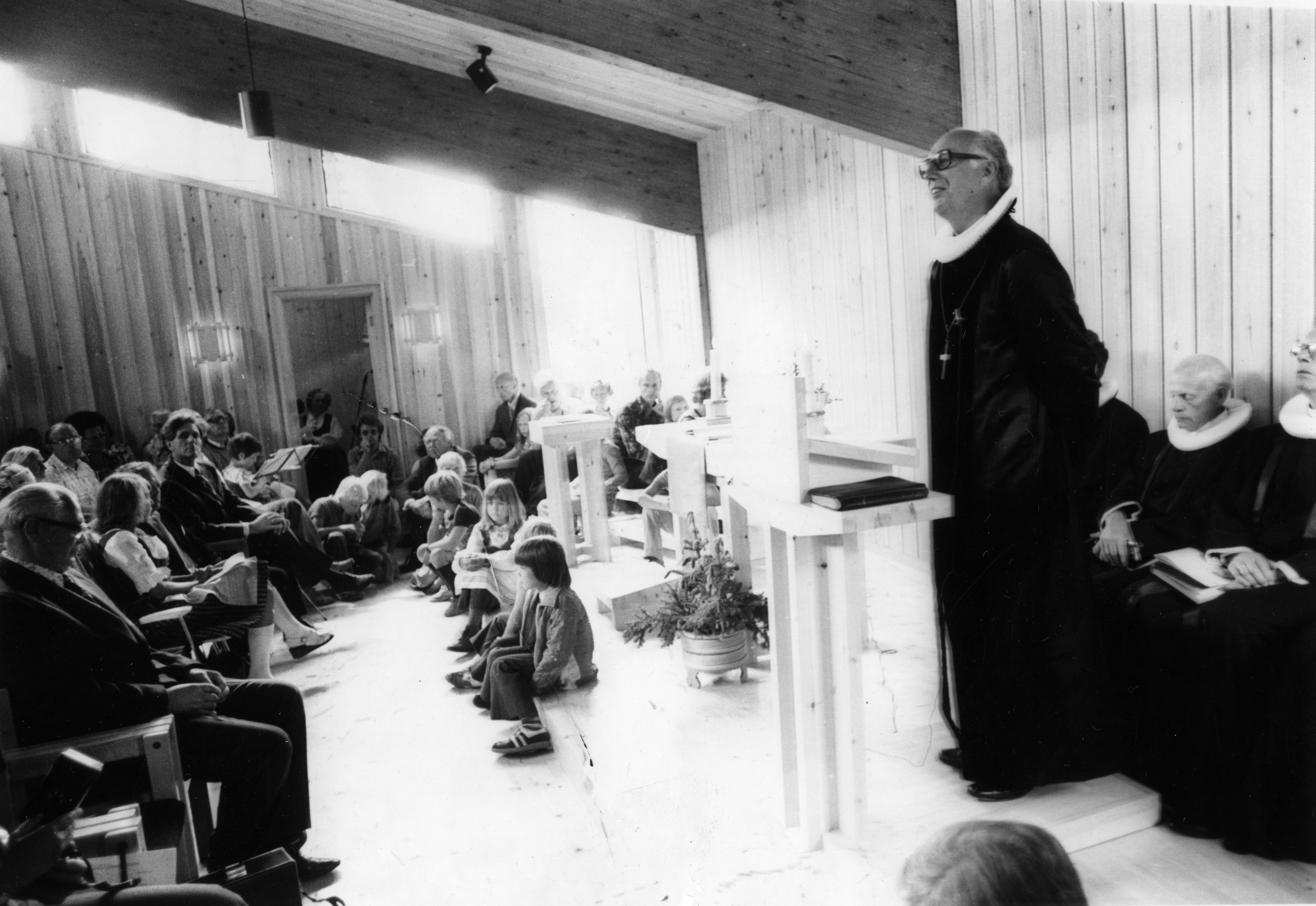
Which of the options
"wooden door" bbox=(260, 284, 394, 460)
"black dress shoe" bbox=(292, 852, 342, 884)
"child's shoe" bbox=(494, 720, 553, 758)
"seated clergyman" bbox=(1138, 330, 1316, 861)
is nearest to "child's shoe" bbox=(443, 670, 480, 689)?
"child's shoe" bbox=(494, 720, 553, 758)

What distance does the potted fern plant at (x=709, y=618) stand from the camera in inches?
134

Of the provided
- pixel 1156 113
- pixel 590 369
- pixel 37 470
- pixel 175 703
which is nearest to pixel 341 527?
pixel 37 470

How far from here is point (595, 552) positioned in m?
5.88

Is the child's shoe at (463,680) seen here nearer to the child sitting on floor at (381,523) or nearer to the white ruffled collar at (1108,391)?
the child sitting on floor at (381,523)

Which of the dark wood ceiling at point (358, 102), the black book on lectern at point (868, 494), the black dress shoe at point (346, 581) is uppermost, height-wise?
the dark wood ceiling at point (358, 102)

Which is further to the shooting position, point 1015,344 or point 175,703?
point 175,703

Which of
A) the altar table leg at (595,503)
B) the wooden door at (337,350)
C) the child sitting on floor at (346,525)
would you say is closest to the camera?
the altar table leg at (595,503)

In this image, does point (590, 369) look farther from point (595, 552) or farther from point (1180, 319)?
point (1180, 319)

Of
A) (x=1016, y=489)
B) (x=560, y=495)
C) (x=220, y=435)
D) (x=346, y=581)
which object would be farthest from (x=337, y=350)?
(x=1016, y=489)

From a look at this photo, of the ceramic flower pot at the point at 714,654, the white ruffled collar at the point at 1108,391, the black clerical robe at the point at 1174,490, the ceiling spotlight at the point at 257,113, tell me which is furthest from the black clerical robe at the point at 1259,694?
the ceiling spotlight at the point at 257,113

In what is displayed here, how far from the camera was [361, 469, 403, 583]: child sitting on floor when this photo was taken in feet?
20.0

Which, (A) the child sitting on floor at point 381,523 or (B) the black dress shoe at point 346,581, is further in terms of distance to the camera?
(A) the child sitting on floor at point 381,523

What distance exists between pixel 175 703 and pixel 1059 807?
230cm

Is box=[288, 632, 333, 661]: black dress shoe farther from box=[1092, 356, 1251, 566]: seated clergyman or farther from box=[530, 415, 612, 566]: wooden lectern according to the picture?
box=[1092, 356, 1251, 566]: seated clergyman
